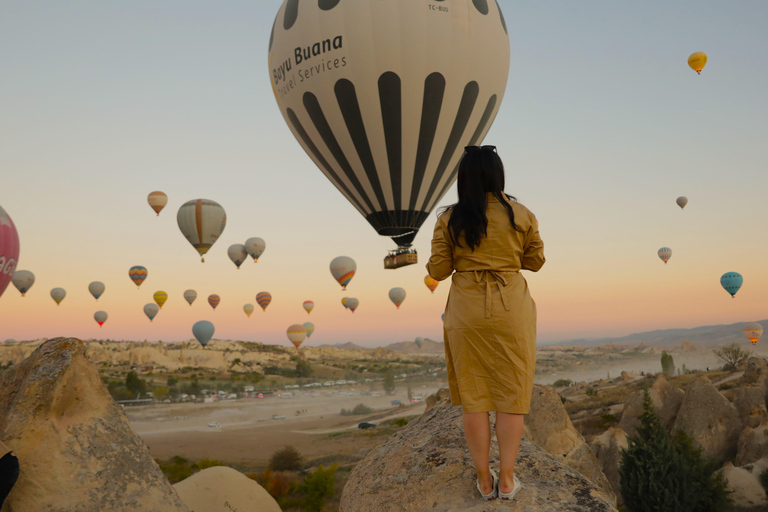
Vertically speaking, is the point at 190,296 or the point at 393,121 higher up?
the point at 393,121

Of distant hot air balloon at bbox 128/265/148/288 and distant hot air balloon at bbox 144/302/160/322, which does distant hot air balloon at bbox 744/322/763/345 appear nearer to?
distant hot air balloon at bbox 128/265/148/288

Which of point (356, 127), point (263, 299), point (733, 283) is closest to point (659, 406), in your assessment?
point (356, 127)

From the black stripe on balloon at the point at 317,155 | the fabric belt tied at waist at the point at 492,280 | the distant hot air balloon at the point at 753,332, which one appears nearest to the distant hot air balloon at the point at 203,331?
the black stripe on balloon at the point at 317,155

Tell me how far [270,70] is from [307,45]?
3.11m

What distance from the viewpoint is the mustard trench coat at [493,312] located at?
3.29 metres

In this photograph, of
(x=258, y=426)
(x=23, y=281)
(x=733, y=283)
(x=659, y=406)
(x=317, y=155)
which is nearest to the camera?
(x=317, y=155)

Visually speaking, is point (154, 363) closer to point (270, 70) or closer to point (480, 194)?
point (270, 70)

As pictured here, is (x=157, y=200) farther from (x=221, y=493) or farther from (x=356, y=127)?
(x=221, y=493)

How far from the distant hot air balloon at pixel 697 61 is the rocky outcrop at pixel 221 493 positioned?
47775 millimetres

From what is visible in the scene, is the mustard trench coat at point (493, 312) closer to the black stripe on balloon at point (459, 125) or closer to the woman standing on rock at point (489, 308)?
the woman standing on rock at point (489, 308)

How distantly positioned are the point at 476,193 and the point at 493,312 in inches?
28.5

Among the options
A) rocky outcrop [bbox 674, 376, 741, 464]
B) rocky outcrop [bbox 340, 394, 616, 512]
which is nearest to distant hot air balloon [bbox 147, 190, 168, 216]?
rocky outcrop [bbox 674, 376, 741, 464]

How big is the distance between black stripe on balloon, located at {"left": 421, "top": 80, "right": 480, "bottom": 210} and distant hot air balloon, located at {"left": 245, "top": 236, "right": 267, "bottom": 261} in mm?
43691

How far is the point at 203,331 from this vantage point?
7031 centimetres
